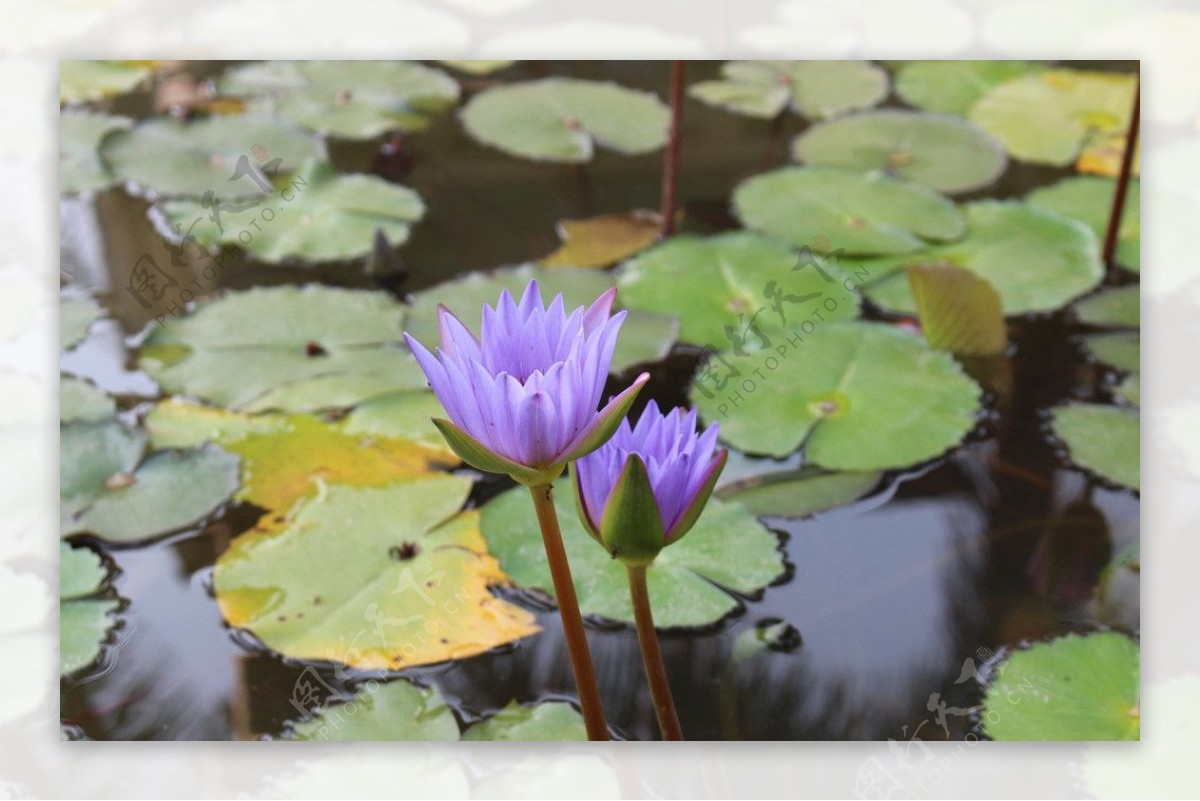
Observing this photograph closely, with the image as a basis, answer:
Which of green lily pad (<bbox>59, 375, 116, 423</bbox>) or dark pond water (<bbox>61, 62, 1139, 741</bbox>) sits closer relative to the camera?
dark pond water (<bbox>61, 62, 1139, 741</bbox>)

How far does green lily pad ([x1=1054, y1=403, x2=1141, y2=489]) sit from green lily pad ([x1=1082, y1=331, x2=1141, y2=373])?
66 mm

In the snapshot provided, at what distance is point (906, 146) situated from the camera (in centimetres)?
167

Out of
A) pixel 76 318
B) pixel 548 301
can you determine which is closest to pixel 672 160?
pixel 548 301

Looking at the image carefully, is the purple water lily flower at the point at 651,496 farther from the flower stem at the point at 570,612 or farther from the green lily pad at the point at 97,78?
the green lily pad at the point at 97,78

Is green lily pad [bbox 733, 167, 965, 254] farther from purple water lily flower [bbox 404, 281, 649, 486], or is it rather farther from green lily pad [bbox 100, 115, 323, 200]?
purple water lily flower [bbox 404, 281, 649, 486]

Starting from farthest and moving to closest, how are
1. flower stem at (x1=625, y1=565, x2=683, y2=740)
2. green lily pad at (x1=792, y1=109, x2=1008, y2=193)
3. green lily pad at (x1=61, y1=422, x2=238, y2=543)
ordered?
green lily pad at (x1=792, y1=109, x2=1008, y2=193)
green lily pad at (x1=61, y1=422, x2=238, y2=543)
flower stem at (x1=625, y1=565, x2=683, y2=740)

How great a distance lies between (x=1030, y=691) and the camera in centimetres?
105

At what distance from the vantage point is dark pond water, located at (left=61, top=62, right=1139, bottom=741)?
1.04 meters

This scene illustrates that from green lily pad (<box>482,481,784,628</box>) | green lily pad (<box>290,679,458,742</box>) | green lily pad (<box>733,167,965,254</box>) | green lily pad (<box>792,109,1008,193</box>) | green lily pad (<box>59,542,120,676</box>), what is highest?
green lily pad (<box>792,109,1008,193</box>)

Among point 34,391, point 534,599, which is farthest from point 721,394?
point 34,391

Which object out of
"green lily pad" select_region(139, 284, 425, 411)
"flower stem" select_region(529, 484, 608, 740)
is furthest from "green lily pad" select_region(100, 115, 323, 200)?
"flower stem" select_region(529, 484, 608, 740)

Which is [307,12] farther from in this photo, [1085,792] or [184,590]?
[1085,792]

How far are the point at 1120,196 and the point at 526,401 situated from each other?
3.57ft

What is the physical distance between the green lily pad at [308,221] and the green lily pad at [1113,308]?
849 mm
